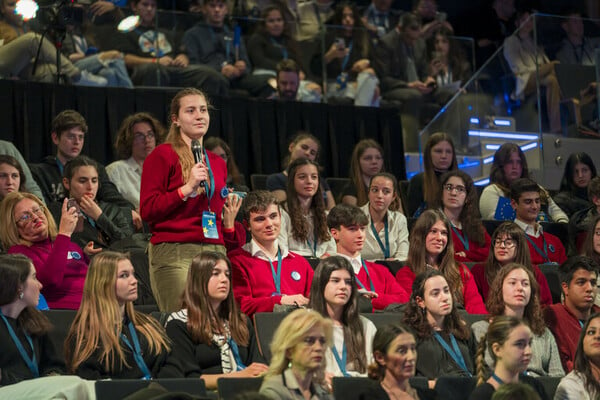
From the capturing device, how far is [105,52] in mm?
8039

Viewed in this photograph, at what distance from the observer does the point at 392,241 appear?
22.3 feet

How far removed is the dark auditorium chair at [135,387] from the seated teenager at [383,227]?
2.59 meters

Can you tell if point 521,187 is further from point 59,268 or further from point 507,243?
point 59,268

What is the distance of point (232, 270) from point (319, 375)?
1287 millimetres

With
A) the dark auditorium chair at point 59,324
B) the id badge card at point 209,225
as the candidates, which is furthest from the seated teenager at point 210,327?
the dark auditorium chair at point 59,324

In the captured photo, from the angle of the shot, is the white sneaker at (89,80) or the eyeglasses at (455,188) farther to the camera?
the white sneaker at (89,80)

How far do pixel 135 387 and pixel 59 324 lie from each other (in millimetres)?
775

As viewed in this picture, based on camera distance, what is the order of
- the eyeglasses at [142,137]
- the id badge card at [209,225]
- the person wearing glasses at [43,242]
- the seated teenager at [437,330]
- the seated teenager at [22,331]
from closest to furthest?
1. the seated teenager at [22,331]
2. the seated teenager at [437,330]
3. the id badge card at [209,225]
4. the person wearing glasses at [43,242]
5. the eyeglasses at [142,137]

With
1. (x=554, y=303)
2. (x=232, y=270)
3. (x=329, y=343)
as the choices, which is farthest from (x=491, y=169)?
(x=329, y=343)

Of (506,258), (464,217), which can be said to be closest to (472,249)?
(464,217)

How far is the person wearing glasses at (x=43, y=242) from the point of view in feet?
17.8

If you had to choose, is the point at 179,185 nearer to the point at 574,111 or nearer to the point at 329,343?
the point at 329,343

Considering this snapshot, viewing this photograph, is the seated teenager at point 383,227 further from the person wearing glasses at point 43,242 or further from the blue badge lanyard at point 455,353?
the person wearing glasses at point 43,242

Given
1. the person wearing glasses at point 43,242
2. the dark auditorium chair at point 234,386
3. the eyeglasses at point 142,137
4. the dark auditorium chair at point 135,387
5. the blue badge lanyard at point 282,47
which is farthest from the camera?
the blue badge lanyard at point 282,47
